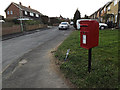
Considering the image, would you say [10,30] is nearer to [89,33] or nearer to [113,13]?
[89,33]

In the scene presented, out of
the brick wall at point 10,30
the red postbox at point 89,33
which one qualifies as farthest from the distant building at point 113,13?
the brick wall at point 10,30

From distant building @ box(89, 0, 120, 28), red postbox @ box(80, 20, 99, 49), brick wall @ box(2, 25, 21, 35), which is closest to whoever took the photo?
red postbox @ box(80, 20, 99, 49)

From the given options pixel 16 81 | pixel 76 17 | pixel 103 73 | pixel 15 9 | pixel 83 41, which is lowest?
pixel 16 81

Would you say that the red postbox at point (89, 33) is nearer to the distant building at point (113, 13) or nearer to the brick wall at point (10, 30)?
the brick wall at point (10, 30)

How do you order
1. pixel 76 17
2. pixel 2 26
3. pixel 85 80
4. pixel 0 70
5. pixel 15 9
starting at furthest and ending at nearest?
pixel 15 9 → pixel 76 17 → pixel 2 26 → pixel 0 70 → pixel 85 80

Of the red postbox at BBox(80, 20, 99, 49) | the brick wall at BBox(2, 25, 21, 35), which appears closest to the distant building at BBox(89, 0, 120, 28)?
the red postbox at BBox(80, 20, 99, 49)

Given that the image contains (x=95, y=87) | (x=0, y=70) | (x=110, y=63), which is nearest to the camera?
(x=95, y=87)

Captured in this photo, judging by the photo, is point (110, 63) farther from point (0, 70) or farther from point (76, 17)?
point (76, 17)

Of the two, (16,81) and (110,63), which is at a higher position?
(110,63)

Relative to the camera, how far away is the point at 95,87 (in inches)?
112

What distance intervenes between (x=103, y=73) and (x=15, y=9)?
42553 millimetres

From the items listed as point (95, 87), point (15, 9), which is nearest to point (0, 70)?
point (95, 87)

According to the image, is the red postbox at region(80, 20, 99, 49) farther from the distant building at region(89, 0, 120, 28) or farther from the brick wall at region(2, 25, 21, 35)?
Answer: the distant building at region(89, 0, 120, 28)

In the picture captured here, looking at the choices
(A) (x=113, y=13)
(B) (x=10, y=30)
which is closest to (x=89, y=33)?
(B) (x=10, y=30)
